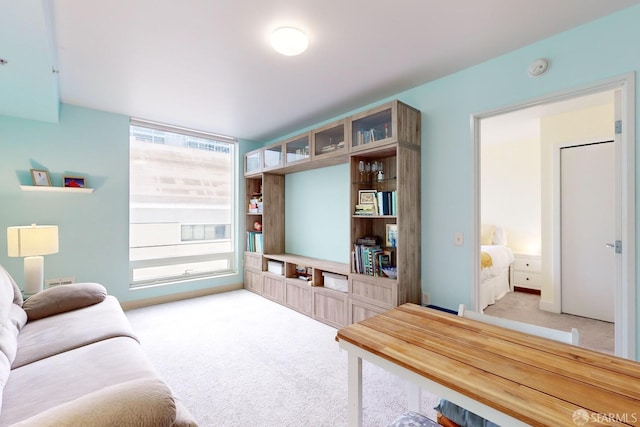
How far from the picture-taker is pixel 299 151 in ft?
12.1

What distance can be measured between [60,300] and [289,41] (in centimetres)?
263

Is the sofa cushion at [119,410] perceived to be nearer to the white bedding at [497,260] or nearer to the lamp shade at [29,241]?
the lamp shade at [29,241]

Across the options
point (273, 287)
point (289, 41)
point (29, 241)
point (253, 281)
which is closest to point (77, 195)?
point (29, 241)

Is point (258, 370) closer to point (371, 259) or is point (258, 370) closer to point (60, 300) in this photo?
point (371, 259)

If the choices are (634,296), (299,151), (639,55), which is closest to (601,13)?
(639,55)

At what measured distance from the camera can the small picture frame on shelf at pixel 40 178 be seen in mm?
3051

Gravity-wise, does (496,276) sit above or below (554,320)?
above

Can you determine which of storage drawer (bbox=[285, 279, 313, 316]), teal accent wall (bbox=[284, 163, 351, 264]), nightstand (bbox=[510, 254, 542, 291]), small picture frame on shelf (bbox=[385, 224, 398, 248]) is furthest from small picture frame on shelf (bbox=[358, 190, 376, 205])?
nightstand (bbox=[510, 254, 542, 291])

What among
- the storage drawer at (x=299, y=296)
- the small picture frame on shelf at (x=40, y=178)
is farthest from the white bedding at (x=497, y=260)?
the small picture frame on shelf at (x=40, y=178)

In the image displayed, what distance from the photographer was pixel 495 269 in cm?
407

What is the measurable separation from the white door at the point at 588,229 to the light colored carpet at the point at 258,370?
2.84m

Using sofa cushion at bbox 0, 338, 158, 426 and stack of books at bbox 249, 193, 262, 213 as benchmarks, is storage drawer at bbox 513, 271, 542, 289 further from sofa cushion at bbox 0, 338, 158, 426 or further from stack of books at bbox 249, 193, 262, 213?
sofa cushion at bbox 0, 338, 158, 426

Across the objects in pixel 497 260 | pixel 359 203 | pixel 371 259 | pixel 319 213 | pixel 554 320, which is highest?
pixel 359 203

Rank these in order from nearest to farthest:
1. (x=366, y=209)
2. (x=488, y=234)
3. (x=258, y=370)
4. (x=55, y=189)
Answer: (x=258, y=370), (x=366, y=209), (x=55, y=189), (x=488, y=234)
